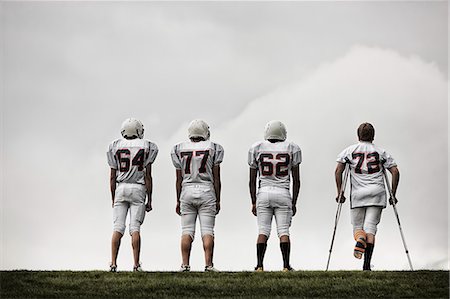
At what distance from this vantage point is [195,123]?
60.8 feet

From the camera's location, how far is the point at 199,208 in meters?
18.4

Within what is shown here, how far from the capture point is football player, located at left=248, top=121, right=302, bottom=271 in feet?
60.1

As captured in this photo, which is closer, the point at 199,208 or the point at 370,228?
the point at 199,208

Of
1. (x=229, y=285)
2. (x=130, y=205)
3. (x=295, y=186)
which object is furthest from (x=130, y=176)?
(x=229, y=285)

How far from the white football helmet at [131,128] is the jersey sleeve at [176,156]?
696mm

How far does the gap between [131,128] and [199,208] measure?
1.91 metres

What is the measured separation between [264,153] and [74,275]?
3.95 m

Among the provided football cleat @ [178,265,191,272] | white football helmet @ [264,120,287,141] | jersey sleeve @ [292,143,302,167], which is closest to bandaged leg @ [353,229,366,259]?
jersey sleeve @ [292,143,302,167]

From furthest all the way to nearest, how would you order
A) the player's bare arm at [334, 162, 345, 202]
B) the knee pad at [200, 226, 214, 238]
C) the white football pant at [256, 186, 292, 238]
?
the player's bare arm at [334, 162, 345, 202]
the white football pant at [256, 186, 292, 238]
the knee pad at [200, 226, 214, 238]

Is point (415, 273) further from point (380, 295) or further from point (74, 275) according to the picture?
point (74, 275)

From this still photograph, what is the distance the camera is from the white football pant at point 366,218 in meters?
18.8

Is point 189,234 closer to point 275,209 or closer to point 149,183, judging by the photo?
point 149,183

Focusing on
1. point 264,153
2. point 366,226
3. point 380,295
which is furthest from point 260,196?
point 380,295

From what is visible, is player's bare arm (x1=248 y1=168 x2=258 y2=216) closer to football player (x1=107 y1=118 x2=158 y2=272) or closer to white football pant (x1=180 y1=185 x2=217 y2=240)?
white football pant (x1=180 y1=185 x2=217 y2=240)
